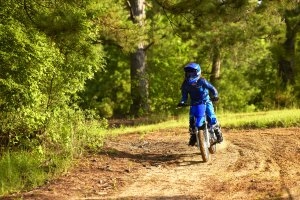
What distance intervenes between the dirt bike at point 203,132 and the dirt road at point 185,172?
0.21m

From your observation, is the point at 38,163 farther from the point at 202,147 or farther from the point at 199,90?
the point at 199,90

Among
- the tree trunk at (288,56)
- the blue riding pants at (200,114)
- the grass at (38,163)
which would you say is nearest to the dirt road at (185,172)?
the grass at (38,163)

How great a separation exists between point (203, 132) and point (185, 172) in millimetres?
1022

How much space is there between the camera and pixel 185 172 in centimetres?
839

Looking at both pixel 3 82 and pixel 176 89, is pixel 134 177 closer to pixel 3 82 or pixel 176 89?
pixel 3 82

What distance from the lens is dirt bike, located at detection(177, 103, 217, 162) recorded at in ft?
29.6

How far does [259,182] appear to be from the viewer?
7230mm

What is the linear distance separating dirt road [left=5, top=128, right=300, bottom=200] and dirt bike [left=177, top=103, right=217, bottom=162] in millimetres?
213

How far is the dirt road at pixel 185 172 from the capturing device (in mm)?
7012

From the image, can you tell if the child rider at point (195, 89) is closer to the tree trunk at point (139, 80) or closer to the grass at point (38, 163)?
the grass at point (38, 163)

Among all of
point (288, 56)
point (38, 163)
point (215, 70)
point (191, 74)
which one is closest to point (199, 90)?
point (191, 74)

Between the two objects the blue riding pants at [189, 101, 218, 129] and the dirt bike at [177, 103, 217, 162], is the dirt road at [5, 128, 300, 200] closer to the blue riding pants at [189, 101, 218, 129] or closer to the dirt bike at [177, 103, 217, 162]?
the dirt bike at [177, 103, 217, 162]

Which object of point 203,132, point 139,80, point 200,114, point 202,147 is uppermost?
point 139,80

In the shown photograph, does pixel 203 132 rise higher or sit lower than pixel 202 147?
higher
